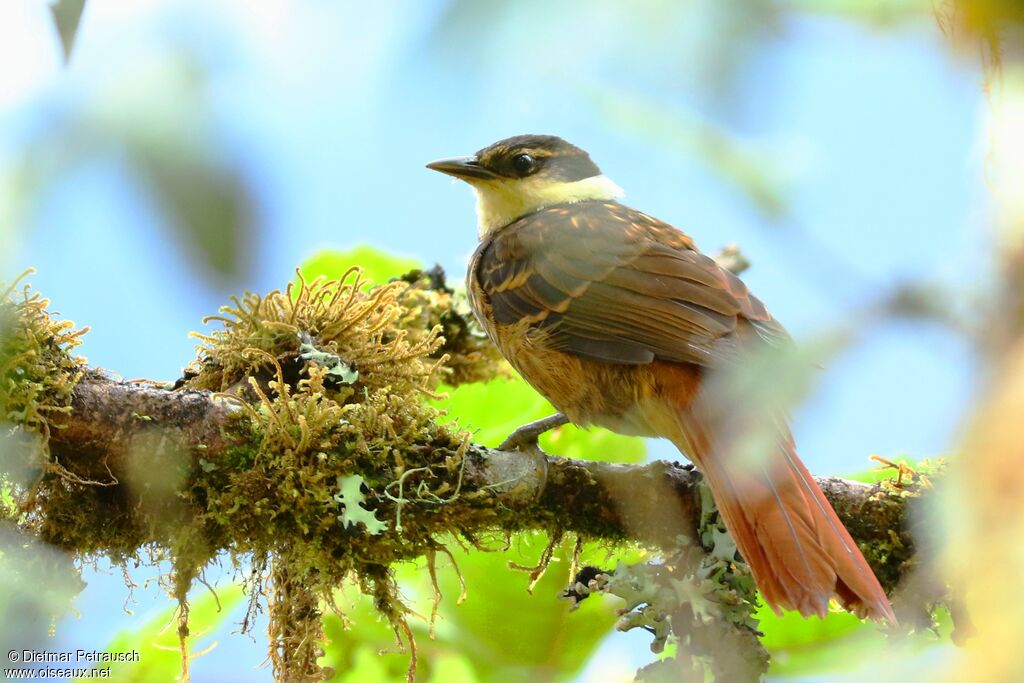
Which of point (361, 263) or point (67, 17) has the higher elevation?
point (361, 263)

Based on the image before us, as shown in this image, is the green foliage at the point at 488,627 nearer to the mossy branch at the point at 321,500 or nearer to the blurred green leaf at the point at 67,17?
the mossy branch at the point at 321,500

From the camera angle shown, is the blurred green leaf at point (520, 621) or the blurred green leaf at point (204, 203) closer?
the blurred green leaf at point (204, 203)

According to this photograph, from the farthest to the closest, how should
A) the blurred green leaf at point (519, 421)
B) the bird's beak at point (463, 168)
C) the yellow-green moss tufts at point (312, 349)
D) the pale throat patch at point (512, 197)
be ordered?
the pale throat patch at point (512, 197) → the bird's beak at point (463, 168) → the blurred green leaf at point (519, 421) → the yellow-green moss tufts at point (312, 349)

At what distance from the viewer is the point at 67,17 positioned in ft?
1.77

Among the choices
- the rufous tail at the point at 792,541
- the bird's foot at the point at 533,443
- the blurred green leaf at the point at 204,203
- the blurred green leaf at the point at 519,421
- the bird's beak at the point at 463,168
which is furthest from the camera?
the bird's beak at the point at 463,168

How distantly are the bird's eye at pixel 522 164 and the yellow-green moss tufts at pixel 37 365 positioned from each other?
175 cm

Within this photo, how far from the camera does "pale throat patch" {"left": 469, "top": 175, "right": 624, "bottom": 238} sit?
353 cm

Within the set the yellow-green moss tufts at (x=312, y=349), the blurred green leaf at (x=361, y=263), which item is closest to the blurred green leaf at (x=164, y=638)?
the yellow-green moss tufts at (x=312, y=349)

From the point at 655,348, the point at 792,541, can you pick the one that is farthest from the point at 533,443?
the point at 792,541

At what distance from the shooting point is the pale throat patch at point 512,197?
3533 millimetres

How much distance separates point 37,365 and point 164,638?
96cm

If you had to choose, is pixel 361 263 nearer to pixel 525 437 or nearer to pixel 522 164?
pixel 522 164

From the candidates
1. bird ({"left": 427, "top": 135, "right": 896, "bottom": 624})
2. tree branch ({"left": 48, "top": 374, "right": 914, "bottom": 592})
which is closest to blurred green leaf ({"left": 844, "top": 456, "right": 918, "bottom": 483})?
tree branch ({"left": 48, "top": 374, "right": 914, "bottom": 592})

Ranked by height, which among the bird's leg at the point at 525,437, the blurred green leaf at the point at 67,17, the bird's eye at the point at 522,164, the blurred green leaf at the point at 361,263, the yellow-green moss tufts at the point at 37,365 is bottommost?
the blurred green leaf at the point at 67,17
